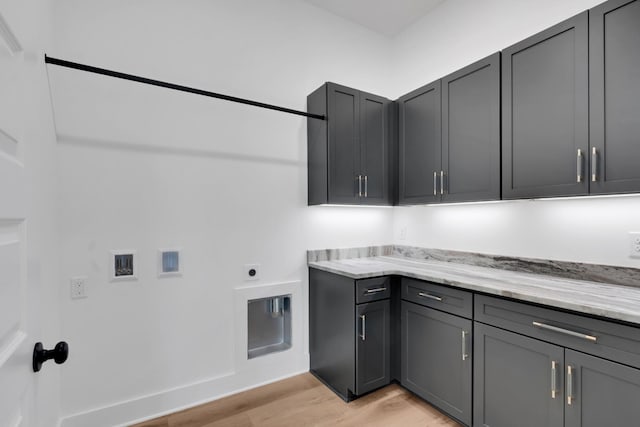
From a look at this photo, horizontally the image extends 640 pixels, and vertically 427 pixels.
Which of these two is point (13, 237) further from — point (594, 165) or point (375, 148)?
point (375, 148)

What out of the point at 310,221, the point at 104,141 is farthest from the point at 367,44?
the point at 104,141

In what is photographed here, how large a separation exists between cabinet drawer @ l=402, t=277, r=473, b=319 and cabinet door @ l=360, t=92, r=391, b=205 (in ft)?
2.67

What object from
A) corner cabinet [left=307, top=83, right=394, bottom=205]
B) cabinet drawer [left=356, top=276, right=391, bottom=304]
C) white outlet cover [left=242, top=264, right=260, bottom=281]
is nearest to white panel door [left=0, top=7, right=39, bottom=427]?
white outlet cover [left=242, top=264, right=260, bottom=281]

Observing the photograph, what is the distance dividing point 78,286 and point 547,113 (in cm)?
300

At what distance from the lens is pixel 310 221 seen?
276 centimetres

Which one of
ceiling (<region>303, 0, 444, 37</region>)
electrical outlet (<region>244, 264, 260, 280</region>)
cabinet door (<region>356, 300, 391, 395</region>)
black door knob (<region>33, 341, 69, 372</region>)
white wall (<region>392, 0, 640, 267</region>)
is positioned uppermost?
ceiling (<region>303, 0, 444, 37</region>)

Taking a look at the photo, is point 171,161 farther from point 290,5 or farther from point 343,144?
point 290,5

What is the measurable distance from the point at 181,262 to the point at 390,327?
5.32 feet

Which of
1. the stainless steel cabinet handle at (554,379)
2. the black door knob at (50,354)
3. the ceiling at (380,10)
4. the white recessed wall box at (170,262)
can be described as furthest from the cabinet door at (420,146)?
the black door knob at (50,354)

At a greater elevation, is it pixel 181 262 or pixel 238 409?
pixel 181 262

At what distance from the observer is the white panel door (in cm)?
55

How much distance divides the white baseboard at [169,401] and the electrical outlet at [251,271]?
742 millimetres

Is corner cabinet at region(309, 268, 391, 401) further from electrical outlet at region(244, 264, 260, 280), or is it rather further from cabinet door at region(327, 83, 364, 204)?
cabinet door at region(327, 83, 364, 204)

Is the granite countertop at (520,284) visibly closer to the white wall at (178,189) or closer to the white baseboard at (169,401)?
the white wall at (178,189)
